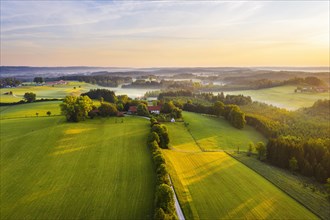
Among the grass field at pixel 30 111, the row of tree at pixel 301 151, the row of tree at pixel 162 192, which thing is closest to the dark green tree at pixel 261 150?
the row of tree at pixel 301 151

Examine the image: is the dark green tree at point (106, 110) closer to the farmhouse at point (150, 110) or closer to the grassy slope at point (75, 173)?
the farmhouse at point (150, 110)

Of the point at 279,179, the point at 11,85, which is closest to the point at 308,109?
the point at 279,179

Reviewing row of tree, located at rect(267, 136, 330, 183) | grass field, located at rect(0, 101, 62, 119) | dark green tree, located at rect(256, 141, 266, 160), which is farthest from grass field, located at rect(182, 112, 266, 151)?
grass field, located at rect(0, 101, 62, 119)

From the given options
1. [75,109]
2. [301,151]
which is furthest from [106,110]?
[301,151]

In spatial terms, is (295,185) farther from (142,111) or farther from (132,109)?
(132,109)

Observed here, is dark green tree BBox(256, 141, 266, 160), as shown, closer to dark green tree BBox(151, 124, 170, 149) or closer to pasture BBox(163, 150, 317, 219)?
pasture BBox(163, 150, 317, 219)

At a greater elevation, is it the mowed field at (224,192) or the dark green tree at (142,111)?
the dark green tree at (142,111)
